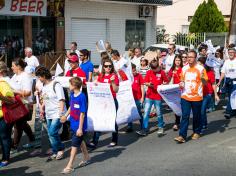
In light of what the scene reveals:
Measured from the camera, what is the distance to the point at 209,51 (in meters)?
12.9

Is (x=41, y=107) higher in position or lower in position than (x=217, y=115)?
higher

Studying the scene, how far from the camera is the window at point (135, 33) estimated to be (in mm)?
24750

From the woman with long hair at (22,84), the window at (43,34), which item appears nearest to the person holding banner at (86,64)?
the woman with long hair at (22,84)

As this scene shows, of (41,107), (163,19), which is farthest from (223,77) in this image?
(163,19)

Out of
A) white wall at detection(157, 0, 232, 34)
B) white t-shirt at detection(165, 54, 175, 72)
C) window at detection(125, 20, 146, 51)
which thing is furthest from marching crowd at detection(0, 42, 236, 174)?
white wall at detection(157, 0, 232, 34)

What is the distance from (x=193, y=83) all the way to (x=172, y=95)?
2.89ft

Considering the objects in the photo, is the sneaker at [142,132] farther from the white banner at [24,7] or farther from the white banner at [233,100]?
the white banner at [24,7]

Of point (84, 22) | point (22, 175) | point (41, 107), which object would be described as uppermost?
point (84, 22)

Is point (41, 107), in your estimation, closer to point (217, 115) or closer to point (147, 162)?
point (147, 162)

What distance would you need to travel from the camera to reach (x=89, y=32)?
886 inches

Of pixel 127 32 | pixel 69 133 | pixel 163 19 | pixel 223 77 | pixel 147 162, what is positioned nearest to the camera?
pixel 147 162

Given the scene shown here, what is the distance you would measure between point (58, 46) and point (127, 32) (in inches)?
203

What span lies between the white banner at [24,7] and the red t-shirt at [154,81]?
1085 cm

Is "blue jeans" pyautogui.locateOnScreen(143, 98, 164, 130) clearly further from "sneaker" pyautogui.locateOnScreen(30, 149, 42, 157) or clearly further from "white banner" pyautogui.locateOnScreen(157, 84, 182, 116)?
"sneaker" pyautogui.locateOnScreen(30, 149, 42, 157)
